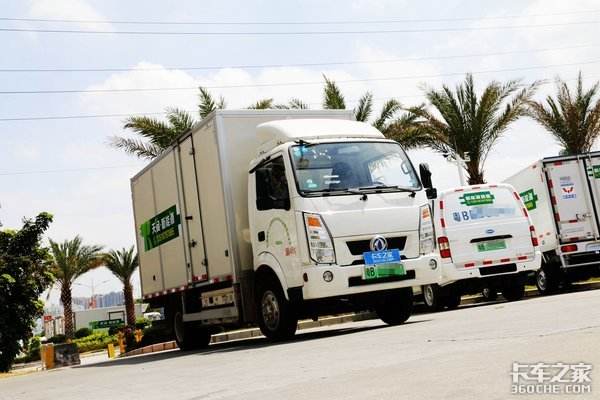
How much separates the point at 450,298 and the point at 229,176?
241 inches

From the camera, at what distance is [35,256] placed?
23688 millimetres

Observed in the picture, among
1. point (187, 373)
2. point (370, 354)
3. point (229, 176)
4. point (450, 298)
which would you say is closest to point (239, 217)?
point (229, 176)

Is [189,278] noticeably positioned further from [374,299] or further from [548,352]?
[548,352]

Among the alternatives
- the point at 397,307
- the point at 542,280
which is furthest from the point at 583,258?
the point at 397,307

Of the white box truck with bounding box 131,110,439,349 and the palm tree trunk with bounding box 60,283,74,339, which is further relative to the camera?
the palm tree trunk with bounding box 60,283,74,339

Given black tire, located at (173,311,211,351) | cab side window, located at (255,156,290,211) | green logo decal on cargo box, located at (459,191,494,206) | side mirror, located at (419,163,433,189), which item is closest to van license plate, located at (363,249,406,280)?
side mirror, located at (419,163,433,189)

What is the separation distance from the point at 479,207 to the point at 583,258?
3889mm

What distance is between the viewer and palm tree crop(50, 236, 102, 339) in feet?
138

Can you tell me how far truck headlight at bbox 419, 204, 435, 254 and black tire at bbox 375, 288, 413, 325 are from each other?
2.66ft

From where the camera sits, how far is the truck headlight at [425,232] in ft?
33.4

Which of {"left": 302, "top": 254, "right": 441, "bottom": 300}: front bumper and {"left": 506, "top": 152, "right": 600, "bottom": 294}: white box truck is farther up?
{"left": 506, "top": 152, "right": 600, "bottom": 294}: white box truck

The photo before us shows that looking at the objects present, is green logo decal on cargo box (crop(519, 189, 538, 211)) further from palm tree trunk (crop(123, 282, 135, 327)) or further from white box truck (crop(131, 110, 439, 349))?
palm tree trunk (crop(123, 282, 135, 327))

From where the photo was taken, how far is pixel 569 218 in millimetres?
16641

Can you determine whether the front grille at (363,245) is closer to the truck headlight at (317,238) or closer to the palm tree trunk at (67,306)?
the truck headlight at (317,238)
